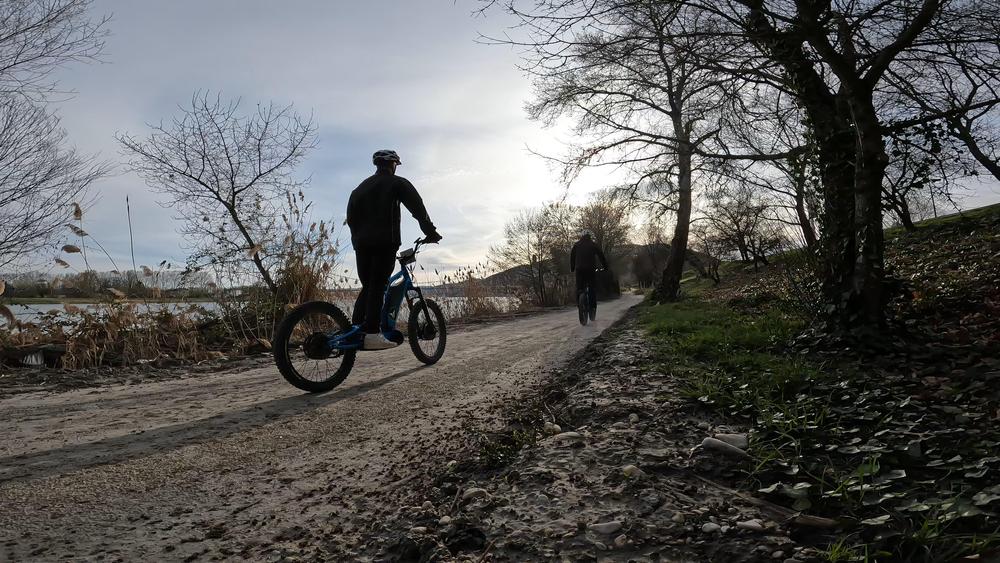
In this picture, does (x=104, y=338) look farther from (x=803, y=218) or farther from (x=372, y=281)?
(x=803, y=218)

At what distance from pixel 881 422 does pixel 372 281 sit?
13.6 ft

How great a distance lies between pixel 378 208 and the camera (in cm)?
518

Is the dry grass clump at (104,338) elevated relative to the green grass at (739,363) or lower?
elevated

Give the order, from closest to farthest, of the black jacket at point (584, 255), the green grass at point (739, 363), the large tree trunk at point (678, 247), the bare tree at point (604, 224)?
1. the green grass at point (739, 363)
2. the black jacket at point (584, 255)
3. the large tree trunk at point (678, 247)
4. the bare tree at point (604, 224)

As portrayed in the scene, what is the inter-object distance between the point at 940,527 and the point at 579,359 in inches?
160

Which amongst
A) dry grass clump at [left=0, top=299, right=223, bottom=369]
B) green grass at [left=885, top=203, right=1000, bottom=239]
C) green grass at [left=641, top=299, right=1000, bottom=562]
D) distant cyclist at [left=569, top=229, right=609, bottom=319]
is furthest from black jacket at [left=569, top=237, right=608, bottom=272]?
green grass at [left=885, top=203, right=1000, bottom=239]

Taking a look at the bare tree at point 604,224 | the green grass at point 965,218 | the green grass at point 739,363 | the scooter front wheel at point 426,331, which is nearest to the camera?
the green grass at point 739,363

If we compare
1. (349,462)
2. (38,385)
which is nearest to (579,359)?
(349,462)

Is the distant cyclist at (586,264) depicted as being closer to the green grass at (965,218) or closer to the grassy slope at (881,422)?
the grassy slope at (881,422)

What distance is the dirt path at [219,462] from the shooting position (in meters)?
1.95

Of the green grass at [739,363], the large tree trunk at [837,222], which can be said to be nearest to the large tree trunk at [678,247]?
the green grass at [739,363]

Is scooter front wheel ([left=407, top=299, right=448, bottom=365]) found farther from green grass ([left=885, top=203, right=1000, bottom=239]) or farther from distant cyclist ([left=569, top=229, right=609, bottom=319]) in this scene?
green grass ([left=885, top=203, right=1000, bottom=239])

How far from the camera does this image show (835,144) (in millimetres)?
4859

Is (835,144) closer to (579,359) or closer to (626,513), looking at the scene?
(579,359)
